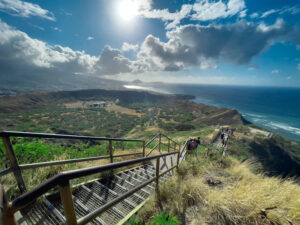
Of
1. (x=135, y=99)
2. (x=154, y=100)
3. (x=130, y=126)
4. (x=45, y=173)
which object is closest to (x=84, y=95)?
(x=135, y=99)

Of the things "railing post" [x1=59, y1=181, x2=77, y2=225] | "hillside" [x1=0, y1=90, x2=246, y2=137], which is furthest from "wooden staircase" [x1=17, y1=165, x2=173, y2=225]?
"hillside" [x1=0, y1=90, x2=246, y2=137]

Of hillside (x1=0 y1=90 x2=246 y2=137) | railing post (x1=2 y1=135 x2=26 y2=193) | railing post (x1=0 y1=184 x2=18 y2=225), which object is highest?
railing post (x1=0 y1=184 x2=18 y2=225)

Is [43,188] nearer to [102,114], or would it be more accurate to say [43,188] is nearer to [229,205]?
[229,205]

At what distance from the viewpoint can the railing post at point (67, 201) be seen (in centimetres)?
94

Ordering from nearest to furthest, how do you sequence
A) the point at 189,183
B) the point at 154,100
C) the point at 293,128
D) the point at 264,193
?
the point at 264,193
the point at 189,183
the point at 293,128
the point at 154,100

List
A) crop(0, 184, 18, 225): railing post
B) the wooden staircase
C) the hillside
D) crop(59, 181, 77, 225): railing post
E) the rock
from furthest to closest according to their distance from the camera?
the hillside < the rock < the wooden staircase < crop(59, 181, 77, 225): railing post < crop(0, 184, 18, 225): railing post

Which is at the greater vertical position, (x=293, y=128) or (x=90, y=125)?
(x=293, y=128)

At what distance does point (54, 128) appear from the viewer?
160ft

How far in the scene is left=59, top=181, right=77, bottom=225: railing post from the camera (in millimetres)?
943

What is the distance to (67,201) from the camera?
3.26 ft

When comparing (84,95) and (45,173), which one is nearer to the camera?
(45,173)

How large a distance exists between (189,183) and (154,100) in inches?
4823

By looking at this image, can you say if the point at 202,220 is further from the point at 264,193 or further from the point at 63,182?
the point at 63,182

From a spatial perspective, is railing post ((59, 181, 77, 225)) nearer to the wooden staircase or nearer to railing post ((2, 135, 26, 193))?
the wooden staircase
